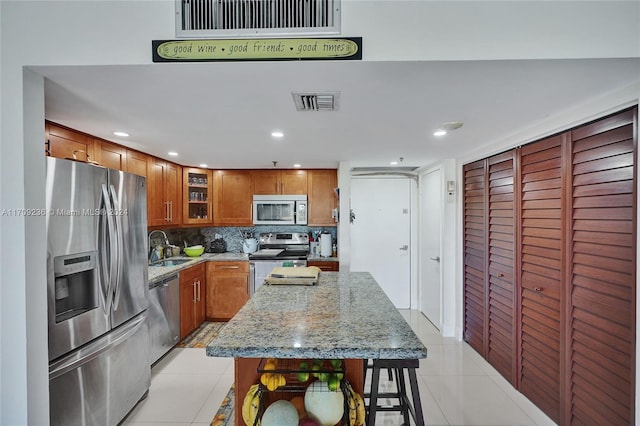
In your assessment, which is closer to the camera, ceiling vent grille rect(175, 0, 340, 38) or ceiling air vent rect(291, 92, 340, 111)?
ceiling vent grille rect(175, 0, 340, 38)

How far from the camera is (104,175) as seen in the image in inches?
75.0

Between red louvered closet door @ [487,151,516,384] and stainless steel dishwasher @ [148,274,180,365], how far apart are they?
10.2 feet

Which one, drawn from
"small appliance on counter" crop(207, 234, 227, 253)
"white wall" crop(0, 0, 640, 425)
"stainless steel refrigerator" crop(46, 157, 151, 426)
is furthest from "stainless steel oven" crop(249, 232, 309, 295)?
"white wall" crop(0, 0, 640, 425)

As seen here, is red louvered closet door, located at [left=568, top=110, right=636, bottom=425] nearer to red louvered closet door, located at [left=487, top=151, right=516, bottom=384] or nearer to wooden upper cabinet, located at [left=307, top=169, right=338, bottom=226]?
red louvered closet door, located at [left=487, top=151, right=516, bottom=384]

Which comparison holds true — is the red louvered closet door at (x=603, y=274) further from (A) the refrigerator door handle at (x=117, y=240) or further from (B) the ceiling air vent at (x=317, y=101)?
(A) the refrigerator door handle at (x=117, y=240)

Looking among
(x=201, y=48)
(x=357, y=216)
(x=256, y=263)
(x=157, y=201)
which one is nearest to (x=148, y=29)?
(x=201, y=48)

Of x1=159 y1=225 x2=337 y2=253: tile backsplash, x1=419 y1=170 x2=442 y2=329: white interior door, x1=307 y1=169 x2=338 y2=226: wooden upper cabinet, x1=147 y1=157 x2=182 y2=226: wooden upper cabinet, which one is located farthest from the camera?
x1=159 y1=225 x2=337 y2=253: tile backsplash

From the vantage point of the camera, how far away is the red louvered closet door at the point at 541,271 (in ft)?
6.48

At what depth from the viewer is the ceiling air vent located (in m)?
1.56

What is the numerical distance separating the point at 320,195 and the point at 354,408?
3125 millimetres

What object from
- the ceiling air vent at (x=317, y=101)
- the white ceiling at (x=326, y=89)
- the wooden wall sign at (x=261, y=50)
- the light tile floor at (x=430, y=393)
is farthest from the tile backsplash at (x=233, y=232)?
the wooden wall sign at (x=261, y=50)

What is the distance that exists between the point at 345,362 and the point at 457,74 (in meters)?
1.46

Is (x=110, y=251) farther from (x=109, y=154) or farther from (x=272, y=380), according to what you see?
(x=272, y=380)

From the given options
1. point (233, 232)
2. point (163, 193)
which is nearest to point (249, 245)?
point (233, 232)
